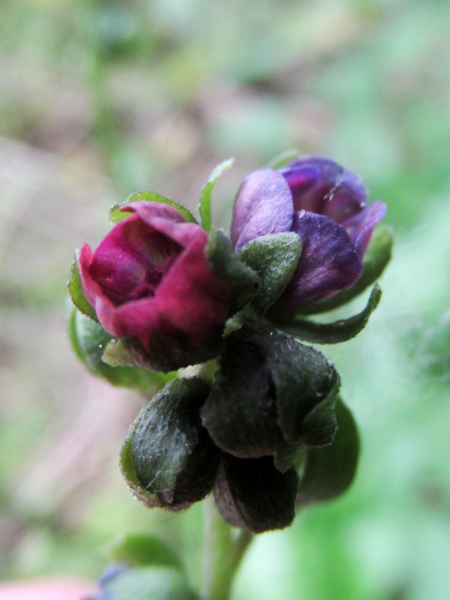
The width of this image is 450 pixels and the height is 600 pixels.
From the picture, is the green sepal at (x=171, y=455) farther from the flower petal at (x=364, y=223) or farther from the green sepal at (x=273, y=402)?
the flower petal at (x=364, y=223)

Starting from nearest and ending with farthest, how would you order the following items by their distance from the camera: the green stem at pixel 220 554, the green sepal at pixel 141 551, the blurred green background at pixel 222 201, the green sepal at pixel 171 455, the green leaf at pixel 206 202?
1. the green sepal at pixel 171 455
2. the green leaf at pixel 206 202
3. the green stem at pixel 220 554
4. the green sepal at pixel 141 551
5. the blurred green background at pixel 222 201

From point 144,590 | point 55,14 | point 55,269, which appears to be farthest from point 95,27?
point 144,590

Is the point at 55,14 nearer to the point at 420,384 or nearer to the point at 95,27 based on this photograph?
the point at 95,27

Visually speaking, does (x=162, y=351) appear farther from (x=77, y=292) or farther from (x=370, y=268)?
(x=370, y=268)


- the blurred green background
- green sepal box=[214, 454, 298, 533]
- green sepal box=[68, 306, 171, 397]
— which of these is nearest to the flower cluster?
green sepal box=[214, 454, 298, 533]

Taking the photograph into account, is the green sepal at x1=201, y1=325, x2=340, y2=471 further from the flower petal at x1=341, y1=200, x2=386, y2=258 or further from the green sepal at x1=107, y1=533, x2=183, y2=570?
the green sepal at x1=107, y1=533, x2=183, y2=570

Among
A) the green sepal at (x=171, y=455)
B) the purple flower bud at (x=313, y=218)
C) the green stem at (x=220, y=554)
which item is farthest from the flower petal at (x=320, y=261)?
the green stem at (x=220, y=554)
